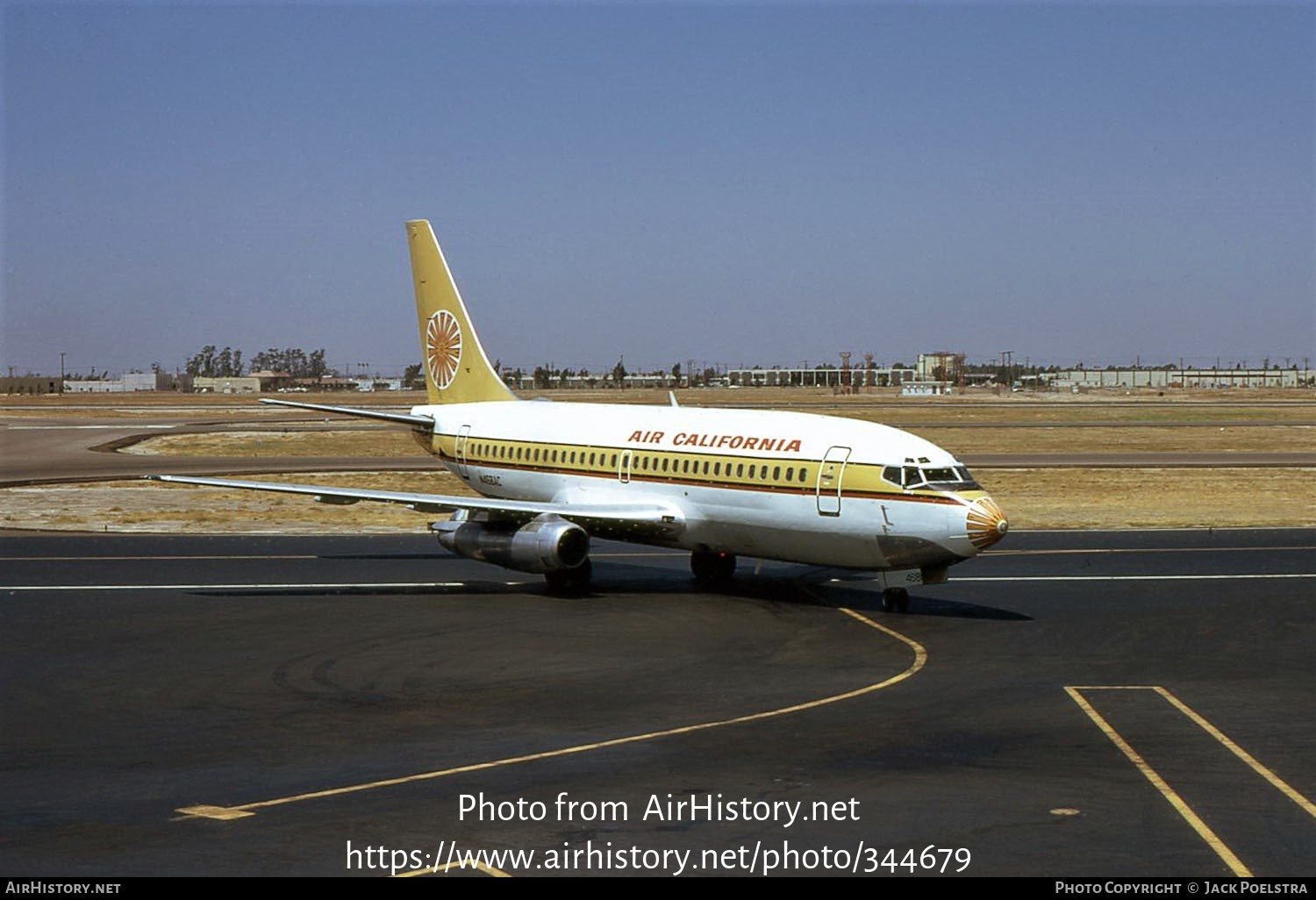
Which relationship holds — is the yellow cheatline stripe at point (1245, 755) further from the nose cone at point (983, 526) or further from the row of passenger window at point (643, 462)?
the row of passenger window at point (643, 462)

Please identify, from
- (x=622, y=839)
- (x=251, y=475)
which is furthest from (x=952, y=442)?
(x=622, y=839)

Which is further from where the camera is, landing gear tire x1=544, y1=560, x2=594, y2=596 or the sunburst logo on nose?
the sunburst logo on nose

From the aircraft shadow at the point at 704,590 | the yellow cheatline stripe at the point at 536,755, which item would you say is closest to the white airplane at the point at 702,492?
the aircraft shadow at the point at 704,590

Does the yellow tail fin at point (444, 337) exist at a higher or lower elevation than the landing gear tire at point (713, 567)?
higher

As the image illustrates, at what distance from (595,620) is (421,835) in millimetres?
17978

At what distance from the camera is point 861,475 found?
35.3 meters

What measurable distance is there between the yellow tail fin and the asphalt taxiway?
8.48 meters

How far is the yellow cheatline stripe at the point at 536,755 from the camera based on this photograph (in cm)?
1888

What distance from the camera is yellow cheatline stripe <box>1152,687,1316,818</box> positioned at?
1923cm

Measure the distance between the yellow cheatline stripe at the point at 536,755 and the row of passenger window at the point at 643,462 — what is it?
25.8 ft

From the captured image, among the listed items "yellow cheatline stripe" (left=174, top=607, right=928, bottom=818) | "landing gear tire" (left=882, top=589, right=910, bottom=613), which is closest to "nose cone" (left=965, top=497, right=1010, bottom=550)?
"landing gear tire" (left=882, top=589, right=910, bottom=613)

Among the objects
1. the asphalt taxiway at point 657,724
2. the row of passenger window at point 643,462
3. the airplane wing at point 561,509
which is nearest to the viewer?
the asphalt taxiway at point 657,724

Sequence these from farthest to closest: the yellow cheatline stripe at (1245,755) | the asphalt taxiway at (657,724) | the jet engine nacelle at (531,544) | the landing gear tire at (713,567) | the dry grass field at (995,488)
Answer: the dry grass field at (995,488)
the landing gear tire at (713,567)
the jet engine nacelle at (531,544)
the yellow cheatline stripe at (1245,755)
the asphalt taxiway at (657,724)

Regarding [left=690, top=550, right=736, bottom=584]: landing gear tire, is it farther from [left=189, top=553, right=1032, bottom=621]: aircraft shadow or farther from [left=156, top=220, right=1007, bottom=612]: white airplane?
[left=189, top=553, right=1032, bottom=621]: aircraft shadow
